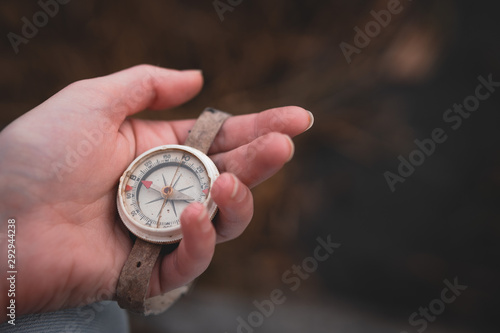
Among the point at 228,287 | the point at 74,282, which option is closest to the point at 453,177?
the point at 228,287

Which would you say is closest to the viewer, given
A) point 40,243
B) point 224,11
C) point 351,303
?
point 40,243

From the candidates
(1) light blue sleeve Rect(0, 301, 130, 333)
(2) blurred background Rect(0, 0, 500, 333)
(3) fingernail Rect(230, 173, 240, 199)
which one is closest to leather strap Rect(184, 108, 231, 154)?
(3) fingernail Rect(230, 173, 240, 199)

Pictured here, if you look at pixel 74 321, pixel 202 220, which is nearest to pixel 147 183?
pixel 202 220

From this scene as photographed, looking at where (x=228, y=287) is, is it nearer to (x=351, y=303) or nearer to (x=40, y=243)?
(x=351, y=303)

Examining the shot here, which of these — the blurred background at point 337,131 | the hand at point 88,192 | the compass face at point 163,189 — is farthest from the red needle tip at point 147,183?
the blurred background at point 337,131

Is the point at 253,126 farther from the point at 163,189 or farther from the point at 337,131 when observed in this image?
the point at 337,131

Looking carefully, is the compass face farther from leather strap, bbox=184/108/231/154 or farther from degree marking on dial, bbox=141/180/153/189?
leather strap, bbox=184/108/231/154

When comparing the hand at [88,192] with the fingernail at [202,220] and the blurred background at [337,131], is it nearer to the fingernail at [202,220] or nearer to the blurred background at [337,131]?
the fingernail at [202,220]

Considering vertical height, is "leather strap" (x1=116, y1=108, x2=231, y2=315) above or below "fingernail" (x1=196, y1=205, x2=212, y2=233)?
below
